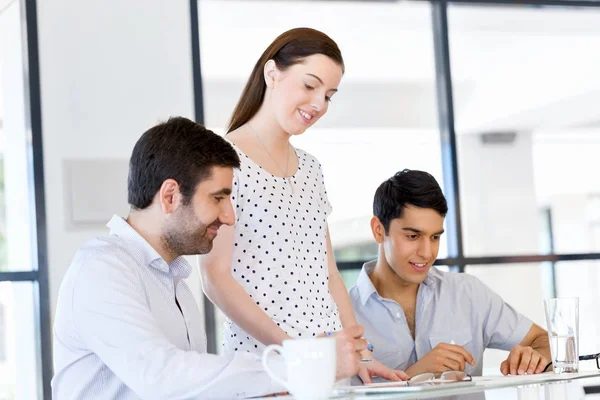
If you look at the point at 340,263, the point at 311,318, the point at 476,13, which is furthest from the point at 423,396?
the point at 476,13

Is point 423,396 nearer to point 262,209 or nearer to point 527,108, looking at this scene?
point 262,209

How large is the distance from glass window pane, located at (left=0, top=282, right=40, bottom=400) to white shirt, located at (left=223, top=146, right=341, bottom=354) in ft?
4.51

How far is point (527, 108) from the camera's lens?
400 cm

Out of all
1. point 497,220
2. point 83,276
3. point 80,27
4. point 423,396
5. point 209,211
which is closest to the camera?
point 423,396

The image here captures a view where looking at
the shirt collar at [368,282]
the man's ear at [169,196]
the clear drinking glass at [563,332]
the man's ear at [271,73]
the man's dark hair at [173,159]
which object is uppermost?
the man's ear at [271,73]

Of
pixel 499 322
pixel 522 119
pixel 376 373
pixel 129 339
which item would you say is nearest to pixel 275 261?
pixel 376 373

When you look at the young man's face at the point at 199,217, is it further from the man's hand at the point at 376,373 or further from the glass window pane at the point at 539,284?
the glass window pane at the point at 539,284

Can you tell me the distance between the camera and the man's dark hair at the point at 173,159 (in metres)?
1.74

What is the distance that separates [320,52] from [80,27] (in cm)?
149

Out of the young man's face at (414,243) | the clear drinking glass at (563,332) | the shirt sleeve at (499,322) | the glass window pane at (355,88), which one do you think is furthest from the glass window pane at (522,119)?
the clear drinking glass at (563,332)

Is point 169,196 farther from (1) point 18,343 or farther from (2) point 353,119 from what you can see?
(2) point 353,119

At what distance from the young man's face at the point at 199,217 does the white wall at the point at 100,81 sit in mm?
1626

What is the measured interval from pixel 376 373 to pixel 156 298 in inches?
19.7

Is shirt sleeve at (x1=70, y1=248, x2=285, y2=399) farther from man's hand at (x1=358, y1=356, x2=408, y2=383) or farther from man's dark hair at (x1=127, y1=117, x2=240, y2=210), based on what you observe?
man's hand at (x1=358, y1=356, x2=408, y2=383)
